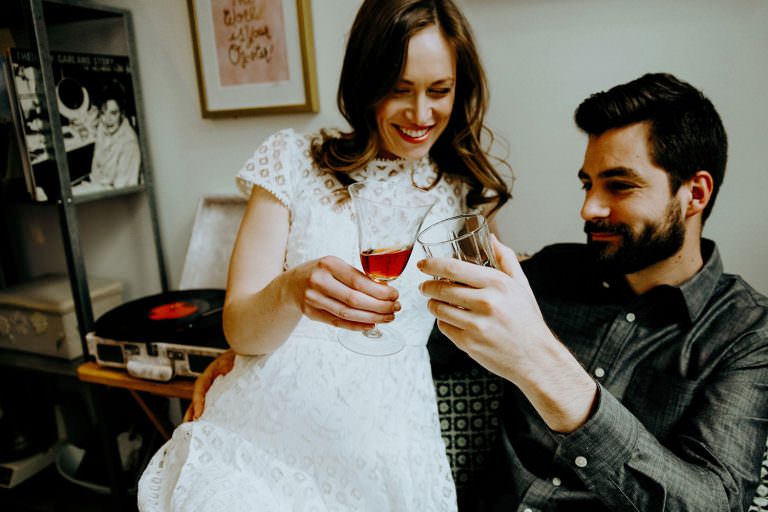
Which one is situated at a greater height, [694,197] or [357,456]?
[694,197]

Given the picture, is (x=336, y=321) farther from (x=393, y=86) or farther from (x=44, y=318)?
(x=44, y=318)

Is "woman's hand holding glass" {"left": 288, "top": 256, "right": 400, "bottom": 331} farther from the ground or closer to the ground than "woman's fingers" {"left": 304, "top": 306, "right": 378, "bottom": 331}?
farther from the ground

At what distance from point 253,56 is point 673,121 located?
1.30 metres

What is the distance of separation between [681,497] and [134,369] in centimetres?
142

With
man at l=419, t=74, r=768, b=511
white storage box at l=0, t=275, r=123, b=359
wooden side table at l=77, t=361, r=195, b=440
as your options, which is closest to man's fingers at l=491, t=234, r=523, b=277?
man at l=419, t=74, r=768, b=511

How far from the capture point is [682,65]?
4.41 ft

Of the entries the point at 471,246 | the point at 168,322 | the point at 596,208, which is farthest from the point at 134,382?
the point at 596,208

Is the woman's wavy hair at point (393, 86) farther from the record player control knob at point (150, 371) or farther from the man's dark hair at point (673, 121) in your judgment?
the record player control knob at point (150, 371)

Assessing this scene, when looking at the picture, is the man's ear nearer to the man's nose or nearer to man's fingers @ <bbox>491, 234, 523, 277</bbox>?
the man's nose

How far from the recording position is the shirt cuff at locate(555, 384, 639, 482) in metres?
0.82

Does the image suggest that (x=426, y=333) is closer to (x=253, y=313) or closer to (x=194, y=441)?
(x=253, y=313)

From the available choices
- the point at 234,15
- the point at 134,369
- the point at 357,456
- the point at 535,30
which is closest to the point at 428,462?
the point at 357,456

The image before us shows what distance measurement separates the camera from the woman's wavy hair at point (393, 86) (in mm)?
1161

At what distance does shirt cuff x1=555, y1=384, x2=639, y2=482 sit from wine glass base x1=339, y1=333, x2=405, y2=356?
0.32 metres
